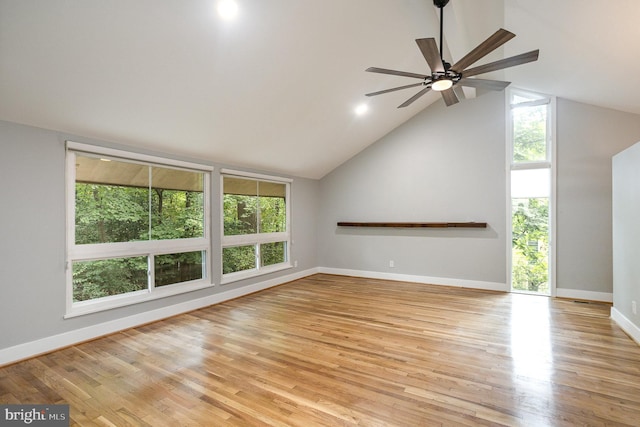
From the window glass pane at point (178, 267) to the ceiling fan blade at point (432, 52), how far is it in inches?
151

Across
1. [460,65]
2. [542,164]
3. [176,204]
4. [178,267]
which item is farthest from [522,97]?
[178,267]

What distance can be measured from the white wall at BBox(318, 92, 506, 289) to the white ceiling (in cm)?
119

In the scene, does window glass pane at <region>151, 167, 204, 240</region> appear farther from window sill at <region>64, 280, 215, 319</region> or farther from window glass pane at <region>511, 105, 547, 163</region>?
window glass pane at <region>511, 105, 547, 163</region>

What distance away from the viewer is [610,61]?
3.10 meters

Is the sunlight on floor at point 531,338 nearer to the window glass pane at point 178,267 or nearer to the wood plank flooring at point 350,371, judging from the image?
the wood plank flooring at point 350,371

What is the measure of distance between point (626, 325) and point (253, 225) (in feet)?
17.1

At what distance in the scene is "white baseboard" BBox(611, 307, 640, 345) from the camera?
10.1 ft

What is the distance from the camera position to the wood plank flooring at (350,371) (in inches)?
78.3

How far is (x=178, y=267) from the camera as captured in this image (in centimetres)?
423

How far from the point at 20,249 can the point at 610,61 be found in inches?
241

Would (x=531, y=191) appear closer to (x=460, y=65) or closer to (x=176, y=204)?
(x=460, y=65)

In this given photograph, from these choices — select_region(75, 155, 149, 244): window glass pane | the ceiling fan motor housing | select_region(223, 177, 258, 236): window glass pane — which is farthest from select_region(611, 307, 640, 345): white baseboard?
select_region(75, 155, 149, 244): window glass pane

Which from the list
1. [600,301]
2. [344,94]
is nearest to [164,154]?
[344,94]

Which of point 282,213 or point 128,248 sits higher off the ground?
point 282,213
